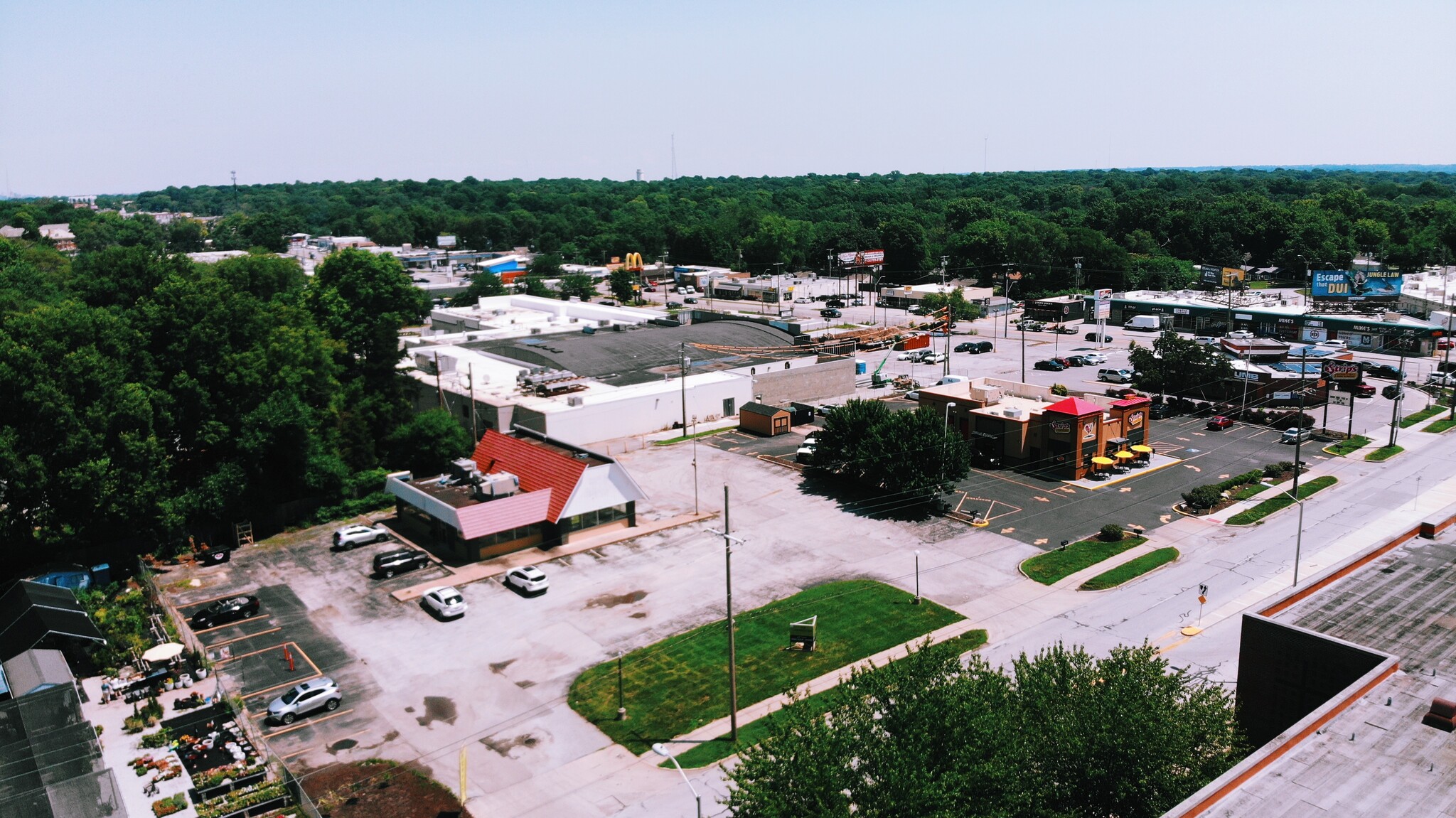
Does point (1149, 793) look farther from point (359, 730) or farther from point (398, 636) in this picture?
point (398, 636)

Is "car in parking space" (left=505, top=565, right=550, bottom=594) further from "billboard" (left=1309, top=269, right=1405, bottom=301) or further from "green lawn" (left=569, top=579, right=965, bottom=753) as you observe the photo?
"billboard" (left=1309, top=269, right=1405, bottom=301)

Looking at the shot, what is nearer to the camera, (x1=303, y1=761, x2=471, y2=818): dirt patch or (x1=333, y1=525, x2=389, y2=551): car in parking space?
(x1=303, y1=761, x2=471, y2=818): dirt patch

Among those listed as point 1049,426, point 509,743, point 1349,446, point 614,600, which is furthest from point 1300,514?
point 509,743

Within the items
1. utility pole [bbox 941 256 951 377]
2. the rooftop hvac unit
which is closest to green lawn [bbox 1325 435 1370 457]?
utility pole [bbox 941 256 951 377]

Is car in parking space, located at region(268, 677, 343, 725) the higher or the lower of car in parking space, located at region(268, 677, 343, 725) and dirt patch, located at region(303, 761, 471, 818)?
the higher

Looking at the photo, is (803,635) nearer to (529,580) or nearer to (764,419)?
(529,580)

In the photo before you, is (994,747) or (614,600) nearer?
(994,747)
